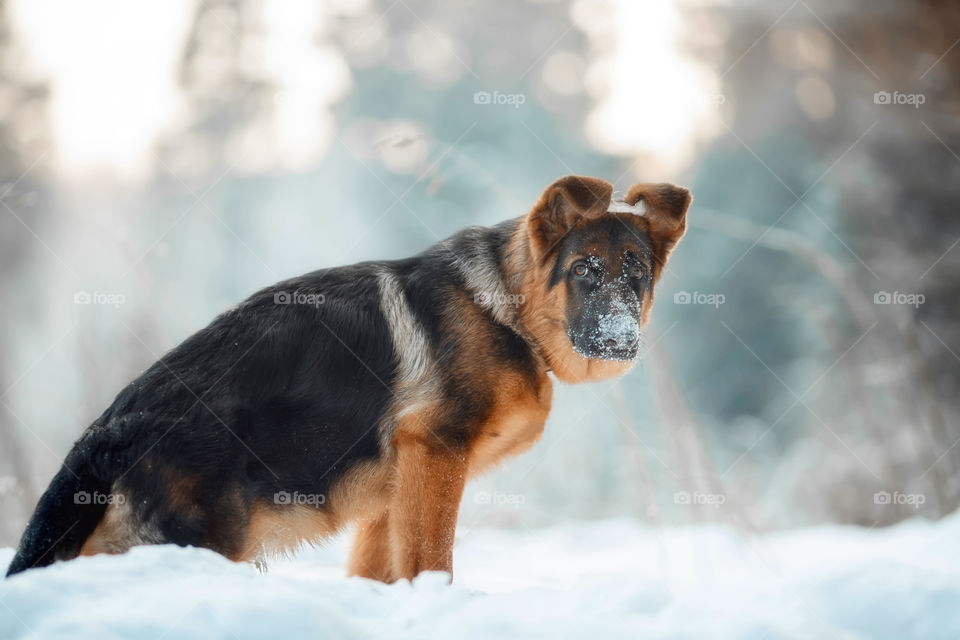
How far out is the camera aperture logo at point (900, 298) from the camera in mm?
10633

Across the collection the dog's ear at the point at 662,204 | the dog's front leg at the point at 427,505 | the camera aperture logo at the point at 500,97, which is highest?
the camera aperture logo at the point at 500,97

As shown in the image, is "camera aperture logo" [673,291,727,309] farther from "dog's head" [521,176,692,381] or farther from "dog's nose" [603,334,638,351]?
"dog's nose" [603,334,638,351]

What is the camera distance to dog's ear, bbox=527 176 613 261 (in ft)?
16.7

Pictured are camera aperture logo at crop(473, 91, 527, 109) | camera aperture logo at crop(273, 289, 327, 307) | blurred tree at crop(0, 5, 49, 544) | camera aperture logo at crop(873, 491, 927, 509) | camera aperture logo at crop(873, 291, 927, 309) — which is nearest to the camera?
camera aperture logo at crop(273, 289, 327, 307)

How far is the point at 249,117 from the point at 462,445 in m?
18.0

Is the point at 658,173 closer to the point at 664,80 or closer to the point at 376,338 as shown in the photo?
the point at 664,80

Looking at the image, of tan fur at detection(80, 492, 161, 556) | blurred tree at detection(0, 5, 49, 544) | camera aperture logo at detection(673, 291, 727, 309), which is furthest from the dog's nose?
camera aperture logo at detection(673, 291, 727, 309)

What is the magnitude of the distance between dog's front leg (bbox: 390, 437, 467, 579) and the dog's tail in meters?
1.57

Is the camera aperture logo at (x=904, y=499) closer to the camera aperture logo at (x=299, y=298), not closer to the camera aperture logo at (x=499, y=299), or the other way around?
the camera aperture logo at (x=499, y=299)

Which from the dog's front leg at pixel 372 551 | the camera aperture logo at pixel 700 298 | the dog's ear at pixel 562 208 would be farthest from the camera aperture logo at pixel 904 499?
the dog's front leg at pixel 372 551

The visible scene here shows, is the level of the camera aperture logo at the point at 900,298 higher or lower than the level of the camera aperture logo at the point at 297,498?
lower

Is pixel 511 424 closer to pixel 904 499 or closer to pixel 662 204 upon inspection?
pixel 662 204

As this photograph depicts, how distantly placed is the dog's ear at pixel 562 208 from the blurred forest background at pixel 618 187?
18.3ft

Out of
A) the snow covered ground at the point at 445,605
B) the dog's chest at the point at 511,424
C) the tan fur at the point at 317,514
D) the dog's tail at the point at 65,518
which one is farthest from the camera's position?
the dog's chest at the point at 511,424
